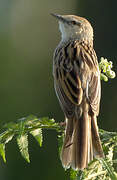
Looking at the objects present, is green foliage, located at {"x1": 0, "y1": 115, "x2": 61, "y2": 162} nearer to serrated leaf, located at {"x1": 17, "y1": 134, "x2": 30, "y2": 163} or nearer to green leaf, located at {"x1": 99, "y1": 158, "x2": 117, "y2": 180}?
serrated leaf, located at {"x1": 17, "y1": 134, "x2": 30, "y2": 163}

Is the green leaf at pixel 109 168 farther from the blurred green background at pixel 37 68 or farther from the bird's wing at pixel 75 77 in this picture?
the blurred green background at pixel 37 68

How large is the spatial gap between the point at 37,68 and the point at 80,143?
412 inches

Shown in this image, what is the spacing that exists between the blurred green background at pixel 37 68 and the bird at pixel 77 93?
140 inches

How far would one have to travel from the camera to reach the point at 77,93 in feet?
16.7

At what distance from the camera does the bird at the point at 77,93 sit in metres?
4.33

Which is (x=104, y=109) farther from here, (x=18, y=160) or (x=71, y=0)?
(x=71, y=0)

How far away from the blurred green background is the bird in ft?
11.7

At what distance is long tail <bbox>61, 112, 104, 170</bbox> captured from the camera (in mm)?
4195

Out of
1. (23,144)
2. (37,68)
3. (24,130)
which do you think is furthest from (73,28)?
(37,68)

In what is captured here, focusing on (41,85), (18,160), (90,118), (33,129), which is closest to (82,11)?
(41,85)

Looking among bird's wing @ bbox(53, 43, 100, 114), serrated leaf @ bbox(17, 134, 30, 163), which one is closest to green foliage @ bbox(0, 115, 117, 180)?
serrated leaf @ bbox(17, 134, 30, 163)

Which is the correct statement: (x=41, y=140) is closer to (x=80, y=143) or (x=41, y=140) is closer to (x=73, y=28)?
(x=80, y=143)

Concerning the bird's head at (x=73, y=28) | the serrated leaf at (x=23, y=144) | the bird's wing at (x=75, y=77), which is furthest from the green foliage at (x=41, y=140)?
the bird's head at (x=73, y=28)

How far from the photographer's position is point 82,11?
1391cm
